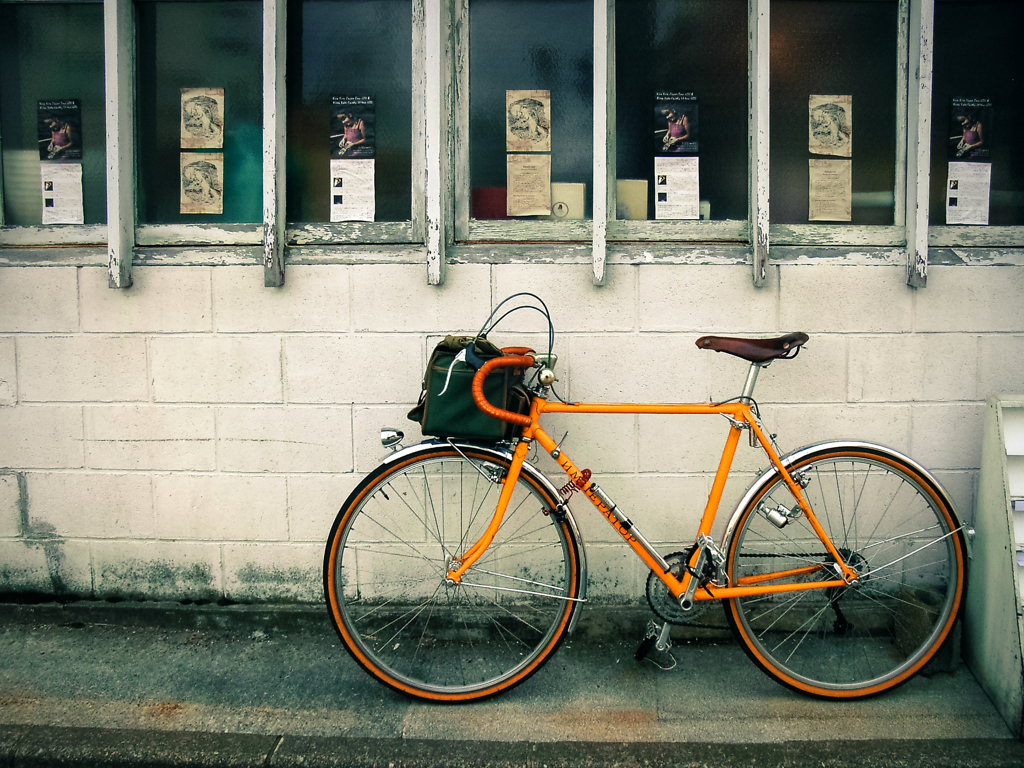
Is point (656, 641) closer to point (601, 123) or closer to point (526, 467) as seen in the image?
point (526, 467)

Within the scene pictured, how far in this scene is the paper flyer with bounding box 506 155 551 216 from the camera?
3199 mm

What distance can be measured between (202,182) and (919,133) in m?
3.16

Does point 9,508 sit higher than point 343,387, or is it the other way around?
point 343,387

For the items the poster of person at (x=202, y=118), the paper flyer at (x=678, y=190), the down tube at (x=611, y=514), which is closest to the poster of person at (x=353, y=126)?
the poster of person at (x=202, y=118)

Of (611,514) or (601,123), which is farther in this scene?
(601,123)

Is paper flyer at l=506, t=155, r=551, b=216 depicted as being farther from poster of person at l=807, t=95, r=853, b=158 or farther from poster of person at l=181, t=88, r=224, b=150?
poster of person at l=181, t=88, r=224, b=150

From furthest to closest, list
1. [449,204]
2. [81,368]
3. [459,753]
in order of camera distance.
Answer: [81,368], [449,204], [459,753]

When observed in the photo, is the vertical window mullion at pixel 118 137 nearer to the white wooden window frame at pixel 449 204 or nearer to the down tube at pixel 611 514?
the white wooden window frame at pixel 449 204

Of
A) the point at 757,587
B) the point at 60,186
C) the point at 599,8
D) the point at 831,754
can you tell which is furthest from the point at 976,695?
the point at 60,186

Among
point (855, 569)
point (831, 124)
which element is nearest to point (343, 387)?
point (855, 569)

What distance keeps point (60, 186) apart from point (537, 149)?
221cm

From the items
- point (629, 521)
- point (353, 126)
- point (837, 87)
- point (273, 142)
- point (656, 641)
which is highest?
point (837, 87)

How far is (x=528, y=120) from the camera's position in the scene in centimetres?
319

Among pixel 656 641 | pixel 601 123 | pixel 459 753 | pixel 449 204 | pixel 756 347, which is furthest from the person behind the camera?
pixel 449 204
